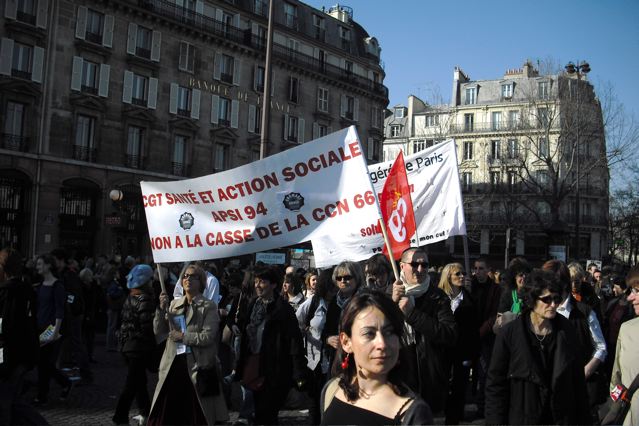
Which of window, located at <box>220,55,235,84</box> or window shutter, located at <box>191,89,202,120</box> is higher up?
window, located at <box>220,55,235,84</box>

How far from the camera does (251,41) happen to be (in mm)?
37719

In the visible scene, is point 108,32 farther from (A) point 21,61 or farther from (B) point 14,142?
(B) point 14,142

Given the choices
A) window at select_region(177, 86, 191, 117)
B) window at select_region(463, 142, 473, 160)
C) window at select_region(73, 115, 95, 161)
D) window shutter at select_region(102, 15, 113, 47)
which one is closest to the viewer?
window at select_region(73, 115, 95, 161)

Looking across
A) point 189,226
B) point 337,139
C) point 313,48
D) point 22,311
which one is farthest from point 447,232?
point 313,48

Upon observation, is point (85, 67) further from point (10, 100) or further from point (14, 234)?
point (14, 234)

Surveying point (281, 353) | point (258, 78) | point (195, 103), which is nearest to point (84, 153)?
point (195, 103)

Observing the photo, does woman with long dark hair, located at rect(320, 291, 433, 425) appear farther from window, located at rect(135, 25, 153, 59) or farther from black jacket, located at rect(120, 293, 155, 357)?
window, located at rect(135, 25, 153, 59)

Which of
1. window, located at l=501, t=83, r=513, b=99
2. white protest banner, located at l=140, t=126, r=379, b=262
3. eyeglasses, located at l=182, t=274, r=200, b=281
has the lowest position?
eyeglasses, located at l=182, t=274, r=200, b=281

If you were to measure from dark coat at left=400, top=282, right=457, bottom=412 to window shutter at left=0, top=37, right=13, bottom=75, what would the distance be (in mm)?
26693

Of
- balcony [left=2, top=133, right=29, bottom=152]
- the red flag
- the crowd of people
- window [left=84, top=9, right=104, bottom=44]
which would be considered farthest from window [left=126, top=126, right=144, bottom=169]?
the red flag

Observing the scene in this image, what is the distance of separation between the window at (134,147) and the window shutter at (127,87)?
4.69 ft

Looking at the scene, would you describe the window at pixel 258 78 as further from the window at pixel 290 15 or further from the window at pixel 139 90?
the window at pixel 139 90

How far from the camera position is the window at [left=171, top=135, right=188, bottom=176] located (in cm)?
3378

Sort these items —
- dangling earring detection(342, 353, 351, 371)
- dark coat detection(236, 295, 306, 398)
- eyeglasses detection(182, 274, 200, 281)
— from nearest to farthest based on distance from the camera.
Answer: dangling earring detection(342, 353, 351, 371) < dark coat detection(236, 295, 306, 398) < eyeglasses detection(182, 274, 200, 281)
